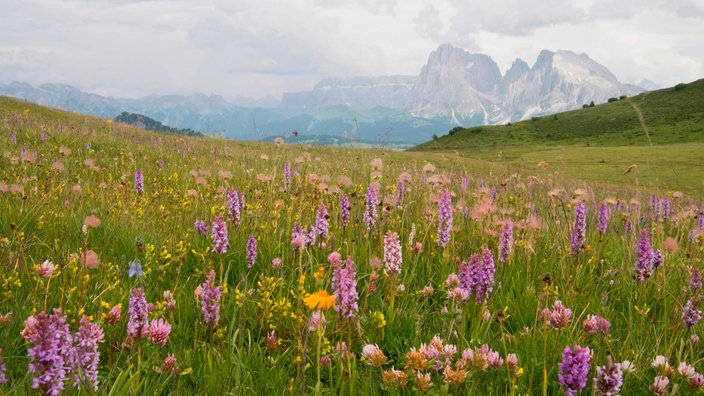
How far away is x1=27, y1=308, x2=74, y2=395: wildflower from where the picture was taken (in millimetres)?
1307

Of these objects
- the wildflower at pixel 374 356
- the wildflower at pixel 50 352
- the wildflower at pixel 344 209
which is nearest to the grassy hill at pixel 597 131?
the wildflower at pixel 344 209

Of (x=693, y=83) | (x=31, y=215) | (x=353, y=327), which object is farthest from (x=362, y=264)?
(x=693, y=83)

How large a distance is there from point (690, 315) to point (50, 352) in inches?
133

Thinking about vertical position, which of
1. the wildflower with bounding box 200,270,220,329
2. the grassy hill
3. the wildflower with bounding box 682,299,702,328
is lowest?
the wildflower with bounding box 682,299,702,328

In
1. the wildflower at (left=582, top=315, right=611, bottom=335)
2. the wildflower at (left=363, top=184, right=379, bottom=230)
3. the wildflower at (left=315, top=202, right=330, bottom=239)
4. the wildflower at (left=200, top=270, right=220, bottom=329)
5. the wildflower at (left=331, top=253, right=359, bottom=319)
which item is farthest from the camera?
the wildflower at (left=363, top=184, right=379, bottom=230)

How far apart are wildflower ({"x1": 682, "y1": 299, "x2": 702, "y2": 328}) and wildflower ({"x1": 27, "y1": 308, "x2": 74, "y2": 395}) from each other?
129 inches

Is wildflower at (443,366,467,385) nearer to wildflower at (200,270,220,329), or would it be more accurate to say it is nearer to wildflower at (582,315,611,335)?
wildflower at (582,315,611,335)

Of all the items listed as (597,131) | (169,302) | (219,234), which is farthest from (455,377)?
(597,131)

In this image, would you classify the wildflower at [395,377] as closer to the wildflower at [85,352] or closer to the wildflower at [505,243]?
the wildflower at [85,352]

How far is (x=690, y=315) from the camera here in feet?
8.96

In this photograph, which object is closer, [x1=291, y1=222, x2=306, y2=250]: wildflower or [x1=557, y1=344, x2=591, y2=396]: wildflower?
[x1=557, y1=344, x2=591, y2=396]: wildflower

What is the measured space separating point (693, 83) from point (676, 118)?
23538 millimetres

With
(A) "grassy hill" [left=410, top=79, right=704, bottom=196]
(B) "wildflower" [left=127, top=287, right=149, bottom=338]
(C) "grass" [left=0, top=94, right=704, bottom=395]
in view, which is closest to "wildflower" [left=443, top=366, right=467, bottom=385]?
(C) "grass" [left=0, top=94, right=704, bottom=395]

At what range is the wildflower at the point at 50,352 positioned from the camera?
1.31 metres
